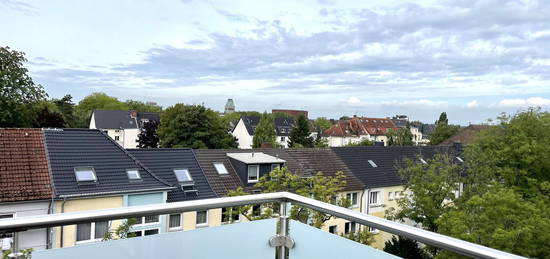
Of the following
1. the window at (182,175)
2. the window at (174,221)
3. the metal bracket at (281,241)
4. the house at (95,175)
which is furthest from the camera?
the window at (182,175)

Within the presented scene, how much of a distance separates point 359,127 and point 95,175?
179 ft

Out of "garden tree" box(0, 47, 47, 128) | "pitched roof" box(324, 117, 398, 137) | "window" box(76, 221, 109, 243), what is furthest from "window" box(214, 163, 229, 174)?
"pitched roof" box(324, 117, 398, 137)

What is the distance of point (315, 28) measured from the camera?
46.6 feet

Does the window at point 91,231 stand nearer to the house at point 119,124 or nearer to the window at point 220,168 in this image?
the window at point 220,168

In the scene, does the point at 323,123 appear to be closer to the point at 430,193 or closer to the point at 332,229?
the point at 430,193

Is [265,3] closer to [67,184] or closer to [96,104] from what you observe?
[67,184]

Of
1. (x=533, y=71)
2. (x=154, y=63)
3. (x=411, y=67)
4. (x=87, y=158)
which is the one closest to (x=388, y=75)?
(x=411, y=67)

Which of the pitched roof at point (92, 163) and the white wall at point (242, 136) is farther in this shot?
the white wall at point (242, 136)

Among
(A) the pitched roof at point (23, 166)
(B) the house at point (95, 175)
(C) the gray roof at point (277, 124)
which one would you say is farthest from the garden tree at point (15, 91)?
(C) the gray roof at point (277, 124)

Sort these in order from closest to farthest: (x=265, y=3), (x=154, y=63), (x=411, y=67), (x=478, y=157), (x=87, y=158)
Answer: (x=265, y=3), (x=87, y=158), (x=478, y=157), (x=411, y=67), (x=154, y=63)

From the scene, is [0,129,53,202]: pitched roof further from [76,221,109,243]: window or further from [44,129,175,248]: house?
[76,221,109,243]: window

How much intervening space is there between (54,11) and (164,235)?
12.4 metres

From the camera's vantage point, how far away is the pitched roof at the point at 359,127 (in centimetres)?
6085

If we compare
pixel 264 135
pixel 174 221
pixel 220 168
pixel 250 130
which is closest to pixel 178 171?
pixel 220 168
